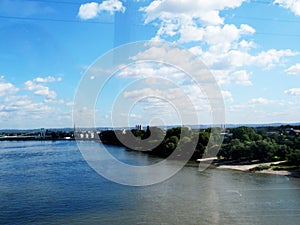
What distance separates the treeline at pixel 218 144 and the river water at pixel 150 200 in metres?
2.02

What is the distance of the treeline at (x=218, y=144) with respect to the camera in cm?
991

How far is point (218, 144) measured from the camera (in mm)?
11398

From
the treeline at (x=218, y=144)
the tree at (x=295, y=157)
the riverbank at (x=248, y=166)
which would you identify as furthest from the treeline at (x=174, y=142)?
the tree at (x=295, y=157)

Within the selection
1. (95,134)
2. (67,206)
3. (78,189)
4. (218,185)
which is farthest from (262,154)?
(95,134)

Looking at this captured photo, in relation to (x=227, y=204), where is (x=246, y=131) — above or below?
above

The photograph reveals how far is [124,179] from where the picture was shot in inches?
289

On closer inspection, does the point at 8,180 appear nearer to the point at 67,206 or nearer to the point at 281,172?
the point at 67,206

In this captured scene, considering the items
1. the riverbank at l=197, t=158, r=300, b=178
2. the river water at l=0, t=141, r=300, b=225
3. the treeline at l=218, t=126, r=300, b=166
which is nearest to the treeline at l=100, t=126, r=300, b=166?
the treeline at l=218, t=126, r=300, b=166

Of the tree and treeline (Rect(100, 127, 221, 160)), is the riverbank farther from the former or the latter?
treeline (Rect(100, 127, 221, 160))

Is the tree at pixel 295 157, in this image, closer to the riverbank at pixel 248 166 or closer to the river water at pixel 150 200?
the riverbank at pixel 248 166

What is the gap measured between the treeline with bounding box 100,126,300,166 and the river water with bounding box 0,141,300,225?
202 centimetres

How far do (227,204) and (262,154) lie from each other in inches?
200

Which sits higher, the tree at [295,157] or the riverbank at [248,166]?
the tree at [295,157]

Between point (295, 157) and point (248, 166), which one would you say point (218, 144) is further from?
point (295, 157)
